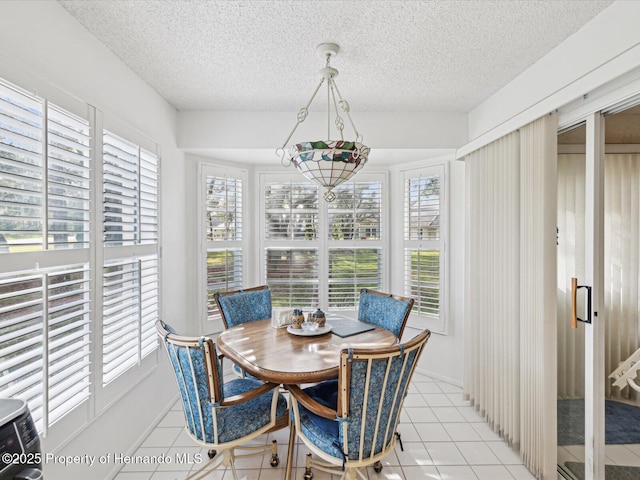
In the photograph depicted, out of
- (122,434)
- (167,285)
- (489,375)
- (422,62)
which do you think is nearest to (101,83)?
(167,285)

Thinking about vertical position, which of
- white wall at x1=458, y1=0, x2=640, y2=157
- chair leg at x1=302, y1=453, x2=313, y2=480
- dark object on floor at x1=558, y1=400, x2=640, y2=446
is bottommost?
chair leg at x1=302, y1=453, x2=313, y2=480

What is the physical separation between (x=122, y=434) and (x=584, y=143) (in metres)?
3.31

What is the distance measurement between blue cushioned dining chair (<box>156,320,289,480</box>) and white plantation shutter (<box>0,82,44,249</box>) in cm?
80

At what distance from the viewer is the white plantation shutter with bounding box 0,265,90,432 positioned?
128cm

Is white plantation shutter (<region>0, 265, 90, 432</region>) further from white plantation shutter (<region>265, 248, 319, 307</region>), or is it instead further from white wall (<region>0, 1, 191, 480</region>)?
white plantation shutter (<region>265, 248, 319, 307</region>)

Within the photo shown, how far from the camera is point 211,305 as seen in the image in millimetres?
3305

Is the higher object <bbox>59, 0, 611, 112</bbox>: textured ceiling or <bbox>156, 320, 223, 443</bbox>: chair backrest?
<bbox>59, 0, 611, 112</bbox>: textured ceiling

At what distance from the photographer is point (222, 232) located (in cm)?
337

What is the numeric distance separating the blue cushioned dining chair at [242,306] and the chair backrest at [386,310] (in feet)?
2.92

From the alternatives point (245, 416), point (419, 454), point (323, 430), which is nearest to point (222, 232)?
point (245, 416)

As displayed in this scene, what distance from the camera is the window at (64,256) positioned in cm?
130

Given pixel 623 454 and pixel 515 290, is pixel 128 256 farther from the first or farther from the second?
pixel 623 454

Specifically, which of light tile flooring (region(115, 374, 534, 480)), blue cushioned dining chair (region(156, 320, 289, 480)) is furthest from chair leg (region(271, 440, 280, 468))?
blue cushioned dining chair (region(156, 320, 289, 480))

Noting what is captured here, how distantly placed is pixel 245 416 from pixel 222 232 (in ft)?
6.58
